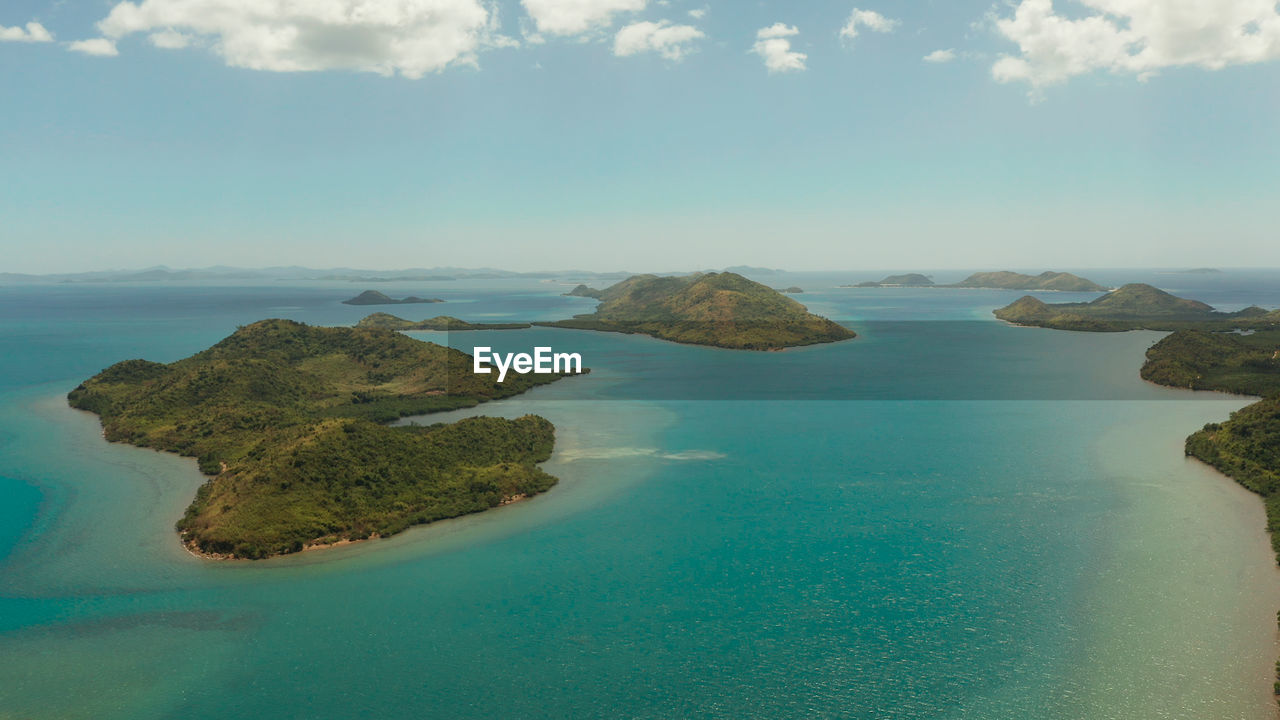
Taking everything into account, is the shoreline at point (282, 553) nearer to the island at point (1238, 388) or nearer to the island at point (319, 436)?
the island at point (319, 436)

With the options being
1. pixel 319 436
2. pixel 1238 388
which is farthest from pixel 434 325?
pixel 1238 388

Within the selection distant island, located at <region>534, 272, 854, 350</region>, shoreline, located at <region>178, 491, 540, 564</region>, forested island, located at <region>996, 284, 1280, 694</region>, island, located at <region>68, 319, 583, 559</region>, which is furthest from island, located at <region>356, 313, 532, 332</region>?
forested island, located at <region>996, 284, 1280, 694</region>

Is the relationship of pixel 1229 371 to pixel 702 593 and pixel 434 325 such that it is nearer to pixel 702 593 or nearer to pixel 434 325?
pixel 702 593

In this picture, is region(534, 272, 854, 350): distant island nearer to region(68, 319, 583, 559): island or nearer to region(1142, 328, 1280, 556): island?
region(68, 319, 583, 559): island

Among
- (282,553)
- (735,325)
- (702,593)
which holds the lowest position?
(282,553)

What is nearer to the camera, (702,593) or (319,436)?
(702,593)

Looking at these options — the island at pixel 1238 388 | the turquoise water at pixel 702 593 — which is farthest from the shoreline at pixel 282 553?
the island at pixel 1238 388
